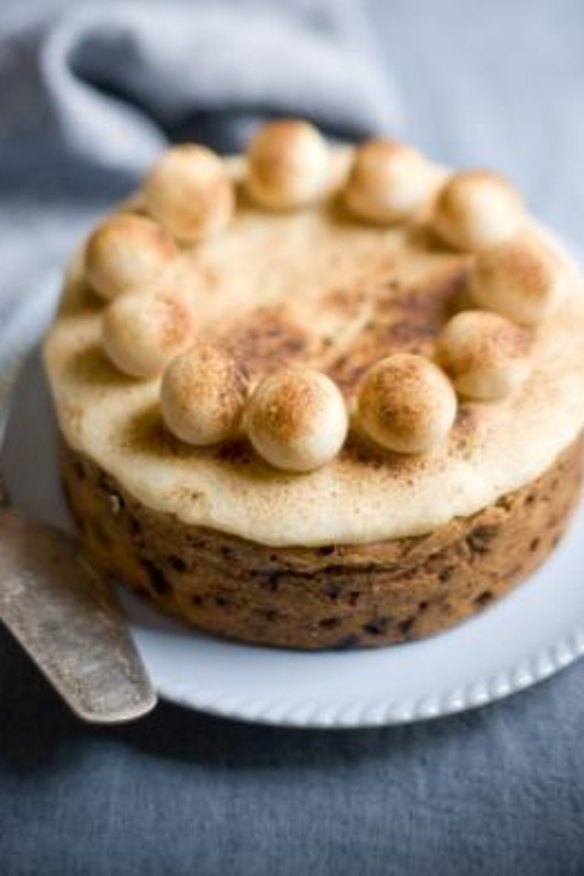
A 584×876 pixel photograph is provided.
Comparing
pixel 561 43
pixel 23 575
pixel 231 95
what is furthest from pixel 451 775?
pixel 561 43

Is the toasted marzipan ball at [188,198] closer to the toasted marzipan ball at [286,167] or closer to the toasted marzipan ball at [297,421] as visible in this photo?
the toasted marzipan ball at [286,167]

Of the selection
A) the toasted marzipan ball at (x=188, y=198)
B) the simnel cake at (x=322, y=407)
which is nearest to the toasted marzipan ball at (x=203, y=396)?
the simnel cake at (x=322, y=407)

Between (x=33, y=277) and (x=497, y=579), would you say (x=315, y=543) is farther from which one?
(x=33, y=277)

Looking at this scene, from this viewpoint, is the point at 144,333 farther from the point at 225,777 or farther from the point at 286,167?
the point at 225,777

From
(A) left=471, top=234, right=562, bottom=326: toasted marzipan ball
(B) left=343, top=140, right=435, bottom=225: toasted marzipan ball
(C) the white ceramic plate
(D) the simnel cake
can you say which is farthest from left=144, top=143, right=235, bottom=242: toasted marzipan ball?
(C) the white ceramic plate

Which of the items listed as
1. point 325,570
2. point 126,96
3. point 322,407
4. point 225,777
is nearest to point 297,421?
point 322,407

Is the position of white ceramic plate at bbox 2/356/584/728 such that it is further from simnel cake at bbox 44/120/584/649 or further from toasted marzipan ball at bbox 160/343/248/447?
toasted marzipan ball at bbox 160/343/248/447
